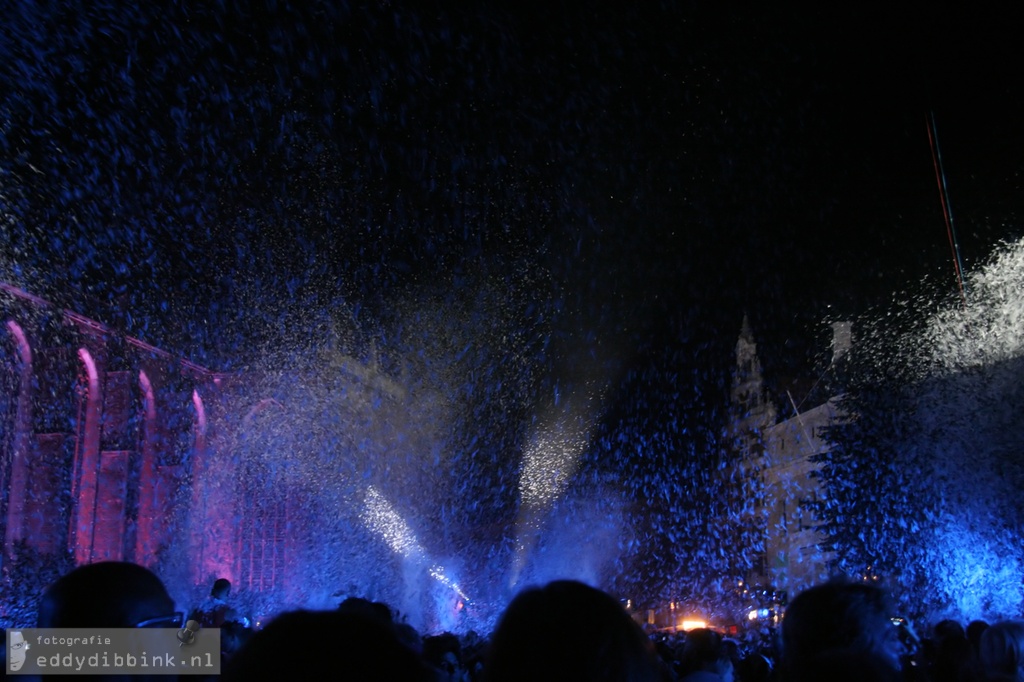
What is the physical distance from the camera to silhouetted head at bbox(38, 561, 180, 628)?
2025mm

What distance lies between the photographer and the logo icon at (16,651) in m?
2.11

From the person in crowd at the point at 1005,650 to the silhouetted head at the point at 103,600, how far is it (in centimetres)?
308

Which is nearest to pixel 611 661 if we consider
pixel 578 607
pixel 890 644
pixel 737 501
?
pixel 578 607

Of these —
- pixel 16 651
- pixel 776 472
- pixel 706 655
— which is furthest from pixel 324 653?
pixel 776 472

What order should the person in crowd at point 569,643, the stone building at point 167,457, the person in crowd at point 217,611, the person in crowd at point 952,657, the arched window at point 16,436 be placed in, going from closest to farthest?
the person in crowd at point 569,643 → the person in crowd at point 952,657 → the person in crowd at point 217,611 → the arched window at point 16,436 → the stone building at point 167,457

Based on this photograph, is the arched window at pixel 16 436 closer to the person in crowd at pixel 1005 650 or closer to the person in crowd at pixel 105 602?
the person in crowd at pixel 105 602

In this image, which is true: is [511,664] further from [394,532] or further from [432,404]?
[394,532]

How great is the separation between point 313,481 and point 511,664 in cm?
3606

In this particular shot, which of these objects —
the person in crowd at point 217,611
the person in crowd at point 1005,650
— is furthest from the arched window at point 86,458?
the person in crowd at point 1005,650

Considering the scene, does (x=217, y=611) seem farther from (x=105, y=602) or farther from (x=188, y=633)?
(x=105, y=602)

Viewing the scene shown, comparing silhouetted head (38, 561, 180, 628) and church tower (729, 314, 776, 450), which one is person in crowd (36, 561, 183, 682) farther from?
church tower (729, 314, 776, 450)

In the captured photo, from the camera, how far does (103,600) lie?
80.4 inches

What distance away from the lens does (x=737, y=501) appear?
63.0 meters

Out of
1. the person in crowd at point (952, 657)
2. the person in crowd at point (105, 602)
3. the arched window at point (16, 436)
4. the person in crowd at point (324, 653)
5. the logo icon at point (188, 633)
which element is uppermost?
the arched window at point (16, 436)
